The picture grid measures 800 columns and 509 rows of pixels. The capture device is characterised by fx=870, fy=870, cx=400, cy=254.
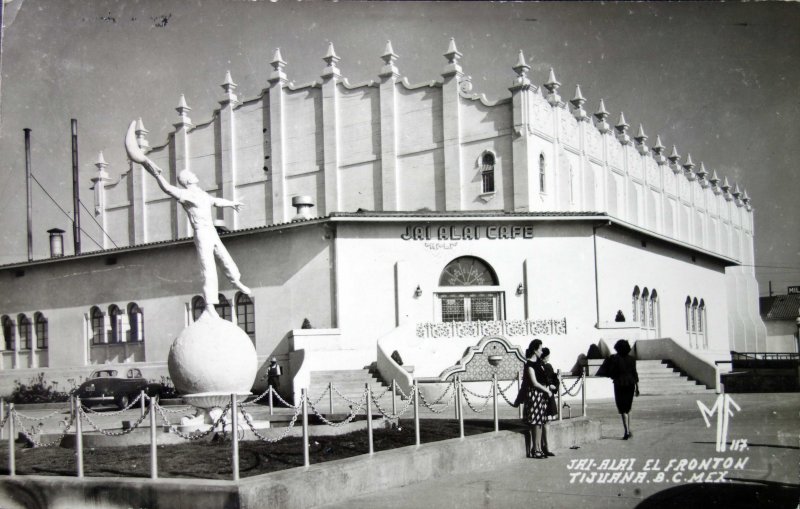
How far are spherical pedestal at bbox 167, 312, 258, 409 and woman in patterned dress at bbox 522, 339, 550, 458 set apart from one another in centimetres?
444

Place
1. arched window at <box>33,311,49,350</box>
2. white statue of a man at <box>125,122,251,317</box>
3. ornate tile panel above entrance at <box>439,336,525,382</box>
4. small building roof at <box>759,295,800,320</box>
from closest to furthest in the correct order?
white statue of a man at <box>125,122,251,317</box> → ornate tile panel above entrance at <box>439,336,525,382</box> → arched window at <box>33,311,49,350</box> → small building roof at <box>759,295,800,320</box>

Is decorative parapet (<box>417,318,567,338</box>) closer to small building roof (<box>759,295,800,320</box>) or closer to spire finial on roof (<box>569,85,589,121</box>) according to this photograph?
spire finial on roof (<box>569,85,589,121</box>)

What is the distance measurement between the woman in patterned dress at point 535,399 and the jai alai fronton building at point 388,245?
45.4ft

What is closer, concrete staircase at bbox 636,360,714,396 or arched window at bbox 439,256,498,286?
concrete staircase at bbox 636,360,714,396

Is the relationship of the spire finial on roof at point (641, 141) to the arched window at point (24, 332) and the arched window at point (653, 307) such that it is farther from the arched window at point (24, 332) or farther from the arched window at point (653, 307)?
the arched window at point (24, 332)

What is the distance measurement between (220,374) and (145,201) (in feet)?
126

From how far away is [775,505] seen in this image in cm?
888

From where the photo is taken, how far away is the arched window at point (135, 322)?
3584cm

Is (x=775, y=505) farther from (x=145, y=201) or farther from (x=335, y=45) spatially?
(x=145, y=201)

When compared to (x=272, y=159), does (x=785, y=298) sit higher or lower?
lower

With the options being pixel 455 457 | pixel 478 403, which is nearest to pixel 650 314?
pixel 478 403

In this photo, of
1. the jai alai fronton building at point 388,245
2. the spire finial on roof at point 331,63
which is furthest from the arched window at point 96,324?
the spire finial on roof at point 331,63

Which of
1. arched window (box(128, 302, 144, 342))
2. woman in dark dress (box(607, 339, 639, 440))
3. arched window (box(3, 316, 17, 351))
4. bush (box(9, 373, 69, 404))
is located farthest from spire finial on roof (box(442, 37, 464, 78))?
woman in dark dress (box(607, 339, 639, 440))

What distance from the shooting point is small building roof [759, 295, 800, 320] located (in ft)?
246
